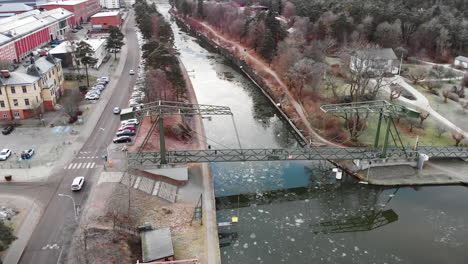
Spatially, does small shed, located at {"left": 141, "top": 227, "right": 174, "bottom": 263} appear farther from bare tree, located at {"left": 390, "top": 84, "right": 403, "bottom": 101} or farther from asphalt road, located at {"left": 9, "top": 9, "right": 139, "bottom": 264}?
bare tree, located at {"left": 390, "top": 84, "right": 403, "bottom": 101}

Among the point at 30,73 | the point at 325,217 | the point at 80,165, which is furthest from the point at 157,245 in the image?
the point at 30,73

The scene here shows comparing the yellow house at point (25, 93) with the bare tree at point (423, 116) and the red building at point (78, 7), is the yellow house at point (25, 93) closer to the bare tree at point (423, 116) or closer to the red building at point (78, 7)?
the bare tree at point (423, 116)

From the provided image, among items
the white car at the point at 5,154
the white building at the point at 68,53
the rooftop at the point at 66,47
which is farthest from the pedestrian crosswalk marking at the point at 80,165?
the rooftop at the point at 66,47

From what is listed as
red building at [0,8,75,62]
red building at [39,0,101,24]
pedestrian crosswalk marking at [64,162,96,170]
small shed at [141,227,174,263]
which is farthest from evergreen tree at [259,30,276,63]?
red building at [39,0,101,24]

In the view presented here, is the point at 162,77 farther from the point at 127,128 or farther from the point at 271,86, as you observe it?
the point at 271,86

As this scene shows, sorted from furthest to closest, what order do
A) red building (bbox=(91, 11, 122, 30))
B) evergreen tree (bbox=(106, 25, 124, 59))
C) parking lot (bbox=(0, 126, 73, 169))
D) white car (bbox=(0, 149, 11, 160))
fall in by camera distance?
red building (bbox=(91, 11, 122, 30)) < evergreen tree (bbox=(106, 25, 124, 59)) < white car (bbox=(0, 149, 11, 160)) < parking lot (bbox=(0, 126, 73, 169))
